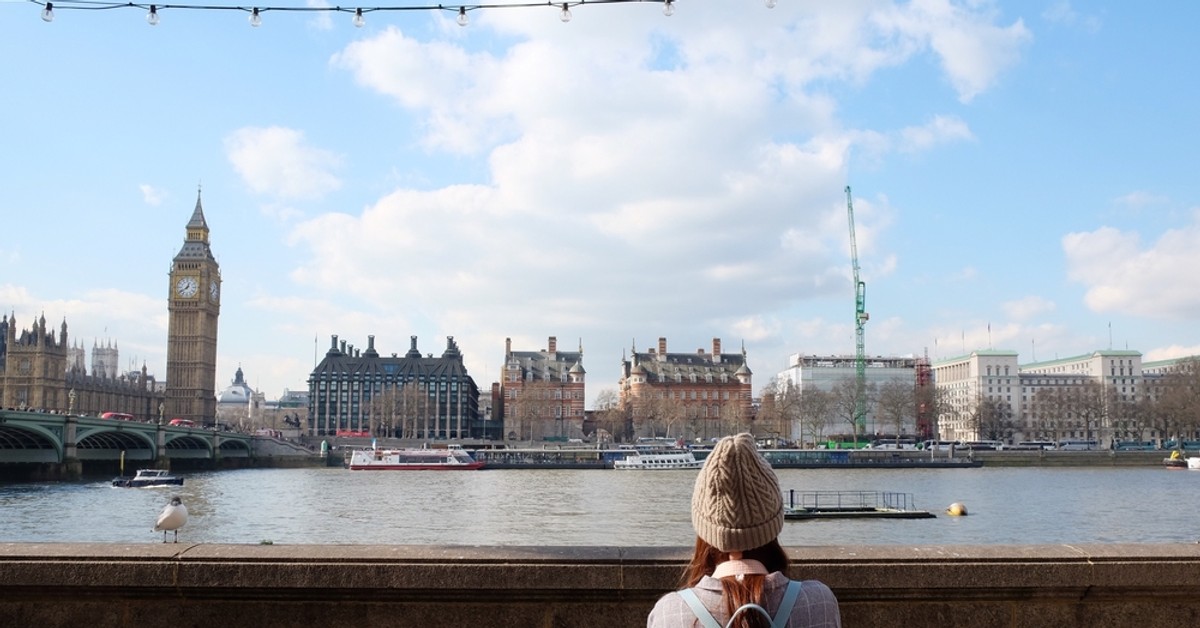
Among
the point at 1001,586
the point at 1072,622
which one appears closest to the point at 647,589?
the point at 1001,586

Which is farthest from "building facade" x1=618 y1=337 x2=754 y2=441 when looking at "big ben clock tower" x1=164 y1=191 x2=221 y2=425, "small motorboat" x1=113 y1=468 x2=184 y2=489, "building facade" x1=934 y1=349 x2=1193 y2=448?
"small motorboat" x1=113 y1=468 x2=184 y2=489

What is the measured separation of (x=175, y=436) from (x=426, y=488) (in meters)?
28.9

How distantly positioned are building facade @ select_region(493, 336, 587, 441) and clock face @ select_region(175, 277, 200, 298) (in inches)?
1654

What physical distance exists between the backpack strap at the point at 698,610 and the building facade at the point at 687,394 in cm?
12841

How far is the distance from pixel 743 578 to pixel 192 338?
14367 centimetres

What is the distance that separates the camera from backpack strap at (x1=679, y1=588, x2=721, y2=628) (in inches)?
103

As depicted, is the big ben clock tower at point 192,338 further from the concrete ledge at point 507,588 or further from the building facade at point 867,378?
the concrete ledge at point 507,588

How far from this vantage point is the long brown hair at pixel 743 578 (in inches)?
104

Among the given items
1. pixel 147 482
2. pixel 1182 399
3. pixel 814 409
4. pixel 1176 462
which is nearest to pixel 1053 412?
pixel 1182 399

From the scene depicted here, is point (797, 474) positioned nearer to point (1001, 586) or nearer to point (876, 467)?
point (876, 467)

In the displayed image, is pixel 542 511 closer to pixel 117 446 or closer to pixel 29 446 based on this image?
pixel 29 446

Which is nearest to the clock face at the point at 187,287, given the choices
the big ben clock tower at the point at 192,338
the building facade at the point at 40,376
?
the big ben clock tower at the point at 192,338

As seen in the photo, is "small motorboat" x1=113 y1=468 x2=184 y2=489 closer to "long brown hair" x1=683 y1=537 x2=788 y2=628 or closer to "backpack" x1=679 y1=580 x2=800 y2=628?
"long brown hair" x1=683 y1=537 x2=788 y2=628

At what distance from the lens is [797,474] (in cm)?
8456
